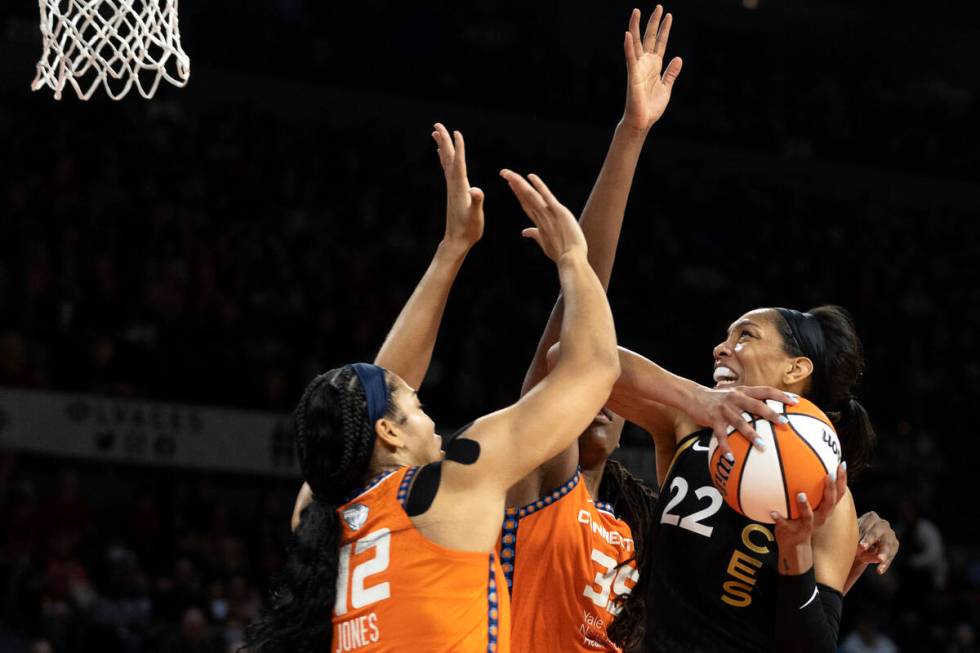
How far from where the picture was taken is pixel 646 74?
3.64 meters

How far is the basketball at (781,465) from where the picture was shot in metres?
2.87

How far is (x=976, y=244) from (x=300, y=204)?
9.68m

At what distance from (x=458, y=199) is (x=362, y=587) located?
125 cm

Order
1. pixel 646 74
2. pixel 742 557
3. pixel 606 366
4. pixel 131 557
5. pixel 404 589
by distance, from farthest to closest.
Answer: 1. pixel 131 557
2. pixel 646 74
3. pixel 742 557
4. pixel 606 366
5. pixel 404 589

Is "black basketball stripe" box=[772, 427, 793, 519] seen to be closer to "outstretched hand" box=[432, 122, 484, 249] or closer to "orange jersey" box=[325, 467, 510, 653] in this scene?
"orange jersey" box=[325, 467, 510, 653]

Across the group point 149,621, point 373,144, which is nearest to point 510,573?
point 149,621

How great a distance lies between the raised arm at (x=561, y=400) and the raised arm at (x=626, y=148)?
634 millimetres

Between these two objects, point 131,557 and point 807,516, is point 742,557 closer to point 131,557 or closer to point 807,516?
point 807,516

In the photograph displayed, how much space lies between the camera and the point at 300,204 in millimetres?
13695

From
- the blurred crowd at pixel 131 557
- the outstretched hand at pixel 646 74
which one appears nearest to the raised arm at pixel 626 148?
the outstretched hand at pixel 646 74

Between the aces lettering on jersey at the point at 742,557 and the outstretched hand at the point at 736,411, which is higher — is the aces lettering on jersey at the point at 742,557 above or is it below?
below

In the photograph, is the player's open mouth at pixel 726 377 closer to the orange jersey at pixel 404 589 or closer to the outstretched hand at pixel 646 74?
the outstretched hand at pixel 646 74

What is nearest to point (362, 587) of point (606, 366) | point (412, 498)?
point (412, 498)

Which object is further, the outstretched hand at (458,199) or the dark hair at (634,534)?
the dark hair at (634,534)
